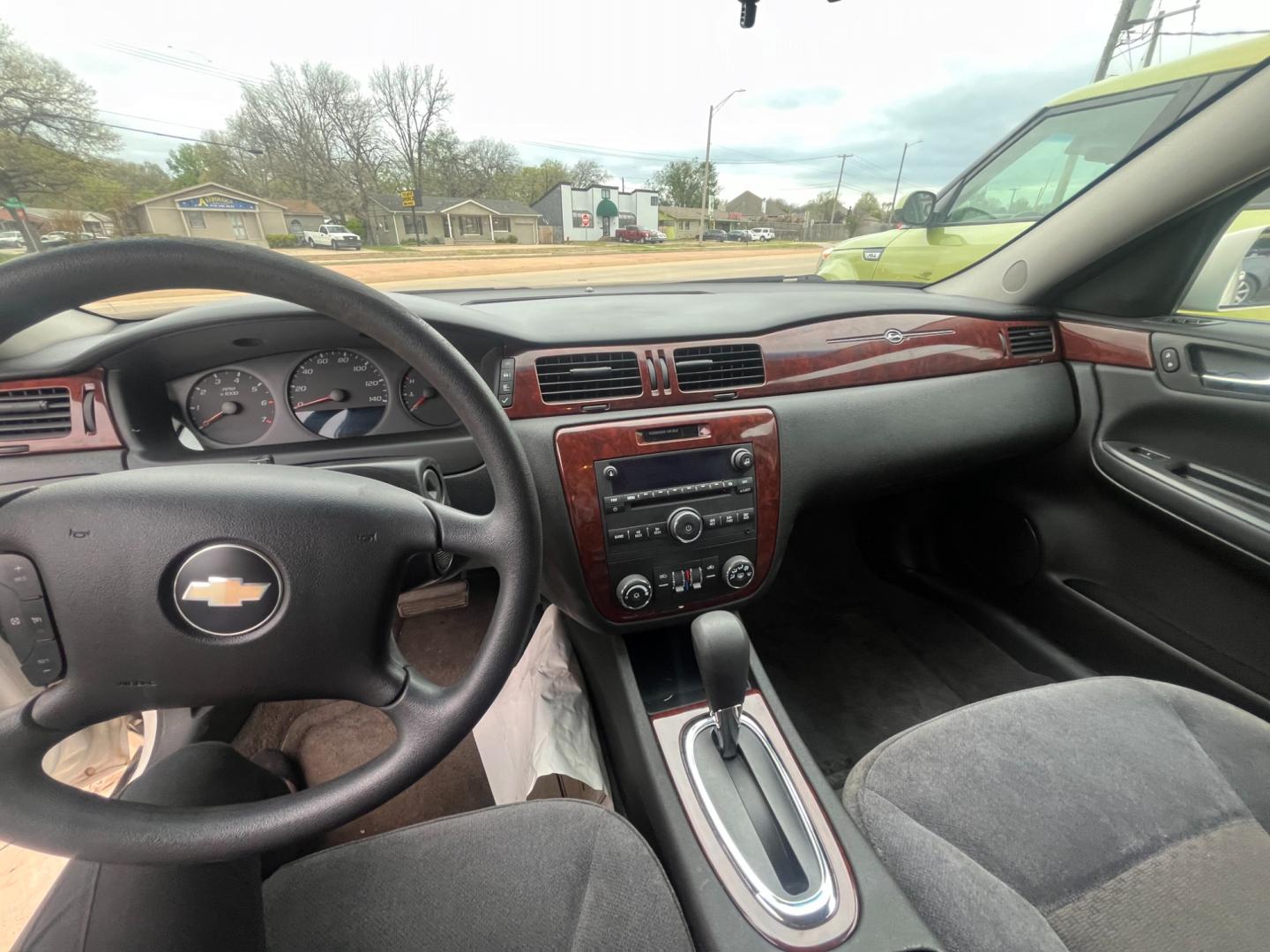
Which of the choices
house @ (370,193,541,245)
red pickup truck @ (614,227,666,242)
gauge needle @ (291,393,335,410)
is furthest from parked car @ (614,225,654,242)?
gauge needle @ (291,393,335,410)

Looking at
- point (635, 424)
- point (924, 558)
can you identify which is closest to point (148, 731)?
point (635, 424)

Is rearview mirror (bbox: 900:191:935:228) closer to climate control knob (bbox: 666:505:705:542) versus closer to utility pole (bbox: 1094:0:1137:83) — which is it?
utility pole (bbox: 1094:0:1137:83)

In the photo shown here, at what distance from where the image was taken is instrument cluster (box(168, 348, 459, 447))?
1300 millimetres

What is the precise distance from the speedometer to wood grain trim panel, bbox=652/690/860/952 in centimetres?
91

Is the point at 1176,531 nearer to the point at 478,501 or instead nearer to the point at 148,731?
the point at 478,501

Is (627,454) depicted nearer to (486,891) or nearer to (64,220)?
(486,891)

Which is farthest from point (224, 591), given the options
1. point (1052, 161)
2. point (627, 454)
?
point (1052, 161)

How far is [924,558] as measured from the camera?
7.81 feet

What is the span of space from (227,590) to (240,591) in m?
0.01

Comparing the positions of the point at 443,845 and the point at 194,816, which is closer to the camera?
the point at 194,816

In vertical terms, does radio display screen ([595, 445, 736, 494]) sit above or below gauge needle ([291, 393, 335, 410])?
below

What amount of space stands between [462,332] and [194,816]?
91 cm

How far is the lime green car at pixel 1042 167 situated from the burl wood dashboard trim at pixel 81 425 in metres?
2.31

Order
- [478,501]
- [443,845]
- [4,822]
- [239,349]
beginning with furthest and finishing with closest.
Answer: [478,501], [239,349], [443,845], [4,822]
